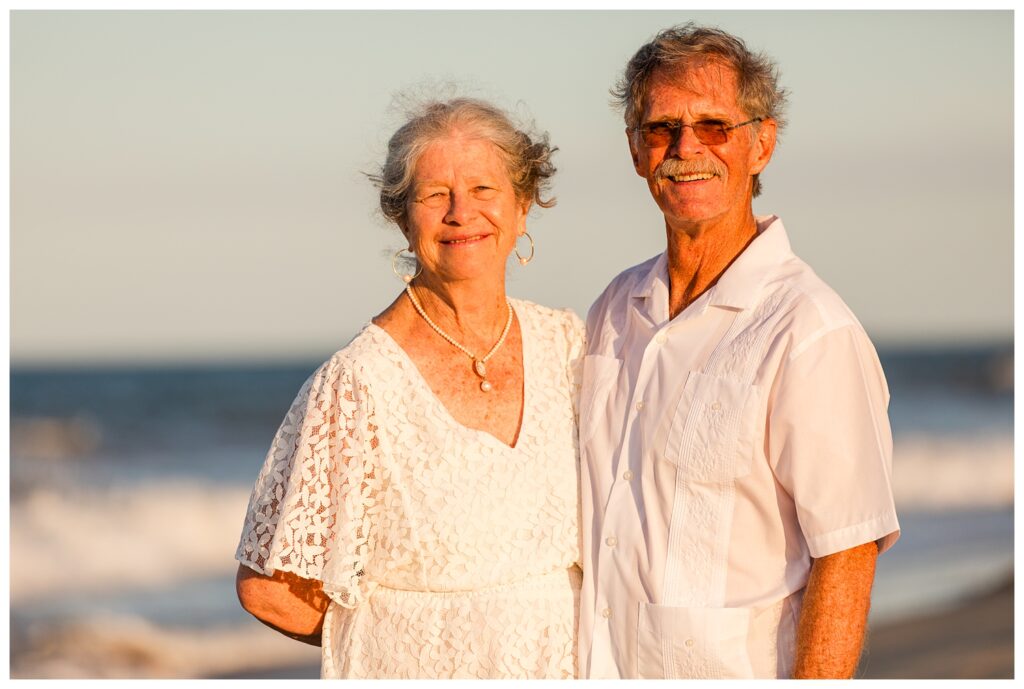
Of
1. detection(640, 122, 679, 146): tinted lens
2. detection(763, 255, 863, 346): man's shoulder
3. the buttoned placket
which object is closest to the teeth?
detection(640, 122, 679, 146): tinted lens

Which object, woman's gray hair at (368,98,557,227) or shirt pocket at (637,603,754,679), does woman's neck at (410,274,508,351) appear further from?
shirt pocket at (637,603,754,679)

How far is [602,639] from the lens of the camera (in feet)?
11.1

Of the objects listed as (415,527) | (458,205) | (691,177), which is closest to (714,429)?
(691,177)

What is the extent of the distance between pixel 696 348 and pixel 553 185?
2.51ft

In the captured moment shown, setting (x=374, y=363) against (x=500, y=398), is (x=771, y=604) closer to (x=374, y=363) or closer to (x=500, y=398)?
(x=500, y=398)

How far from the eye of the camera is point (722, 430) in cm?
322

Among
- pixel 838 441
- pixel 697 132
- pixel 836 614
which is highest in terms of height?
pixel 697 132

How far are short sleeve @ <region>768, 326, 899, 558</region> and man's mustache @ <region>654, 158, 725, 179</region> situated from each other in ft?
2.10

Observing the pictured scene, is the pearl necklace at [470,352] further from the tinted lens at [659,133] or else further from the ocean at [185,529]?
the ocean at [185,529]

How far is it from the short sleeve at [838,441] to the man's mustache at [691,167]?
64 centimetres

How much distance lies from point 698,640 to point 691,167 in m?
1.31

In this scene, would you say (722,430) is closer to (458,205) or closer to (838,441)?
(838,441)

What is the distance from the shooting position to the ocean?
991 centimetres
